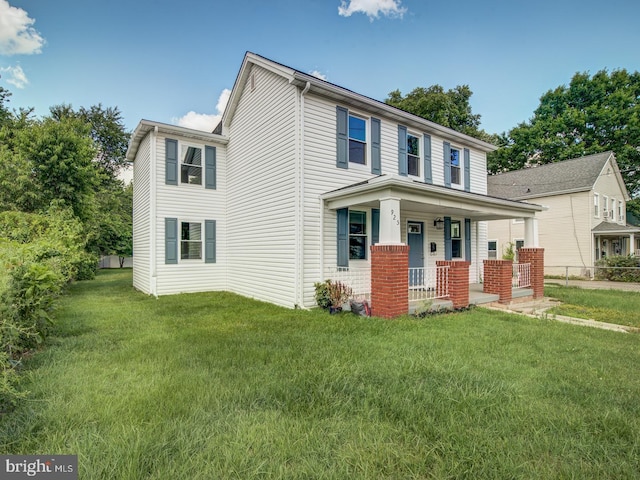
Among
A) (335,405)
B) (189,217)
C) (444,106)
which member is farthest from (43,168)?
(444,106)

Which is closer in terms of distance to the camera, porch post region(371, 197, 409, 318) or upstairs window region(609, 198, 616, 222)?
porch post region(371, 197, 409, 318)

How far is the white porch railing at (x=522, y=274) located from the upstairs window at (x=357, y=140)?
597 centimetres

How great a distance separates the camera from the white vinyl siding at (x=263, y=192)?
26.1 ft

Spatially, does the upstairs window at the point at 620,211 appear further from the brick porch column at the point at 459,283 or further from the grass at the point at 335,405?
the grass at the point at 335,405

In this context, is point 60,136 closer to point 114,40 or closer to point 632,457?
point 114,40

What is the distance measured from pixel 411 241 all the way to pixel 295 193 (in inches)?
175

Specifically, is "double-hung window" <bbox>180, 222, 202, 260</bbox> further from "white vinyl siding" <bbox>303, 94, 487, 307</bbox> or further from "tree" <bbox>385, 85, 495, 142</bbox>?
"tree" <bbox>385, 85, 495, 142</bbox>

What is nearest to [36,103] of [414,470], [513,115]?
[414,470]

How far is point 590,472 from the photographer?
1977mm

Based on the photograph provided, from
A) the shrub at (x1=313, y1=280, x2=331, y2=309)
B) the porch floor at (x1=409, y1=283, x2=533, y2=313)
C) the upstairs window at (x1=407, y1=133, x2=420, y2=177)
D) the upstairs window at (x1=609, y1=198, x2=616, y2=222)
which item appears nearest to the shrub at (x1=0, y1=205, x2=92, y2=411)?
the shrub at (x1=313, y1=280, x2=331, y2=309)

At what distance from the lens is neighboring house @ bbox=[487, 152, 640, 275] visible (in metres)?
17.9

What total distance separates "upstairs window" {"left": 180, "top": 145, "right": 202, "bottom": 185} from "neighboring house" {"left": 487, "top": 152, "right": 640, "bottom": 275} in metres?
18.2

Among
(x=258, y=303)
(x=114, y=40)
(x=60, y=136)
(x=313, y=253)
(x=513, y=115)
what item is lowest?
(x=258, y=303)

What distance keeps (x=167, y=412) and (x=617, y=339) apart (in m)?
6.64
